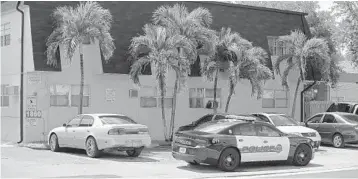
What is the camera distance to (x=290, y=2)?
4678 cm

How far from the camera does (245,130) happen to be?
582 inches

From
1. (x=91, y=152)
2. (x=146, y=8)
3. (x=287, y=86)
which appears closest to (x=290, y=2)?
(x=287, y=86)

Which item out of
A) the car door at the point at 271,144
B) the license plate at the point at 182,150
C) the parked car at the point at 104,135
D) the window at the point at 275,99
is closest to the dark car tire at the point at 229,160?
the car door at the point at 271,144

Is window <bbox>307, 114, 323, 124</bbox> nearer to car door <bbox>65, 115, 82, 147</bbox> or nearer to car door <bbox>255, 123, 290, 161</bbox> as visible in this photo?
car door <bbox>255, 123, 290, 161</bbox>

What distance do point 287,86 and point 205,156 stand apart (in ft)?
42.6

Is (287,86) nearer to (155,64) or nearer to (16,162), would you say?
(155,64)

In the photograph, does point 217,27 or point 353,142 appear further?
point 217,27

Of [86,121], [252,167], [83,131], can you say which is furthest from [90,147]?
[252,167]

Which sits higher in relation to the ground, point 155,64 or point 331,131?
point 155,64

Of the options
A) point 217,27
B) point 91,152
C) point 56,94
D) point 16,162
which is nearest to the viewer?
point 16,162

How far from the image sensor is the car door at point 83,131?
16828 mm

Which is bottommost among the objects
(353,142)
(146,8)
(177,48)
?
(353,142)

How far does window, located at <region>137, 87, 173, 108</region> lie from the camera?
23.8 m

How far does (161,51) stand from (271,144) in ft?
23.8
